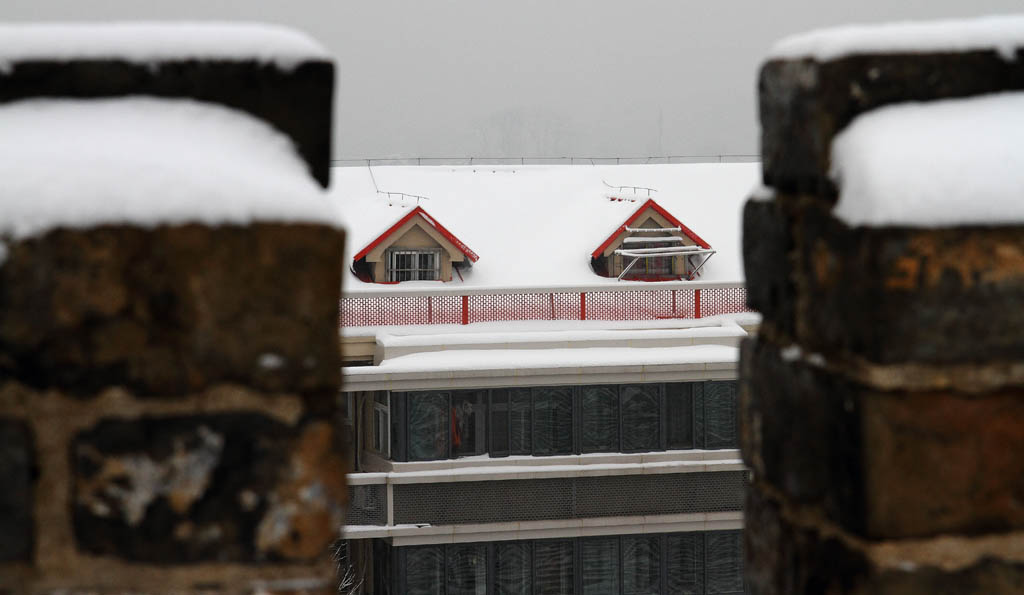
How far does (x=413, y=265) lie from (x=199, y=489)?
2088 centimetres

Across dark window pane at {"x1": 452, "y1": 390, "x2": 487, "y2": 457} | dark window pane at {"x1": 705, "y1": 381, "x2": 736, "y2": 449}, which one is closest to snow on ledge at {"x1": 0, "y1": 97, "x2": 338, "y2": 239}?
dark window pane at {"x1": 452, "y1": 390, "x2": 487, "y2": 457}

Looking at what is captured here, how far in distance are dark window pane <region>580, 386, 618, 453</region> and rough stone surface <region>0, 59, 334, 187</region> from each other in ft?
58.0

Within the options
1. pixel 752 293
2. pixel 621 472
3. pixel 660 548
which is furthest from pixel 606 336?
pixel 752 293

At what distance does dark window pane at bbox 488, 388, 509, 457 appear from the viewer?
1908 centimetres

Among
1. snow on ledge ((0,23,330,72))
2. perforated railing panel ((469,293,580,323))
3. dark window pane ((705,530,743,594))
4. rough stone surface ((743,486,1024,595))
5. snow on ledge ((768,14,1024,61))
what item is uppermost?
snow on ledge ((768,14,1024,61))

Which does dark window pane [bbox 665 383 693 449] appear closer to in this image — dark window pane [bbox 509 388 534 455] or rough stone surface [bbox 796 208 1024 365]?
dark window pane [bbox 509 388 534 455]

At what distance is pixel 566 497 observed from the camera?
1925 cm

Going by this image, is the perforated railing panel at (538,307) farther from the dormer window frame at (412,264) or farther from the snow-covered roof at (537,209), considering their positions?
the dormer window frame at (412,264)

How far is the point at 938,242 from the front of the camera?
1856 millimetres

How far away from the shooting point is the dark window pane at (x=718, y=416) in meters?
19.7

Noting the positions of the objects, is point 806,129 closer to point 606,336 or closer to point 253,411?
point 253,411

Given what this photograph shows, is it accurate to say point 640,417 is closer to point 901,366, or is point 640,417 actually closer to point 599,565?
point 599,565

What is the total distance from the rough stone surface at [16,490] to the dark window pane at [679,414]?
18438mm

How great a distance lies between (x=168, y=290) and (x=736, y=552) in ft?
63.7
